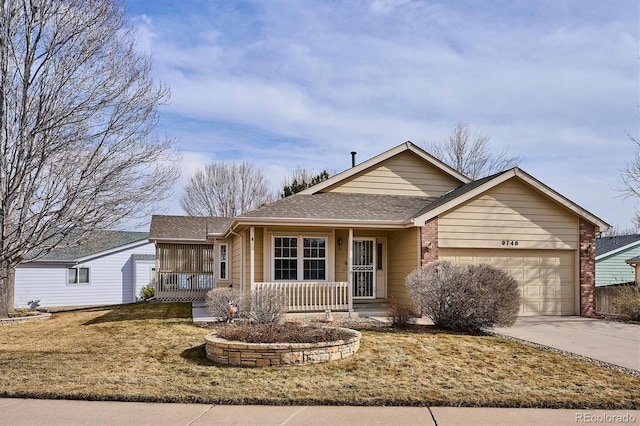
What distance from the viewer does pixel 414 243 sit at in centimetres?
1402

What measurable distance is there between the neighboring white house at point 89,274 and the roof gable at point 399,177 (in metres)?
14.5

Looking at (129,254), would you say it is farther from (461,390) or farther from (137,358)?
(461,390)

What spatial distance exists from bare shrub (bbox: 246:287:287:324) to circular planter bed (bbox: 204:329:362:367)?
266 cm

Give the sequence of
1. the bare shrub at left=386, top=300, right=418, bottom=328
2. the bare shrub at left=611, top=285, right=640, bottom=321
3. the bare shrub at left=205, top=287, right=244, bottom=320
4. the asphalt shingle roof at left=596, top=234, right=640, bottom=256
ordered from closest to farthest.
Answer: the bare shrub at left=386, top=300, right=418, bottom=328, the bare shrub at left=205, top=287, right=244, bottom=320, the bare shrub at left=611, top=285, right=640, bottom=321, the asphalt shingle roof at left=596, top=234, right=640, bottom=256

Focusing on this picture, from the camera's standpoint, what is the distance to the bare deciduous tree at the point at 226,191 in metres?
38.7

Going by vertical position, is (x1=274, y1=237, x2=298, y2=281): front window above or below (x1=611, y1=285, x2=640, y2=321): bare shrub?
above

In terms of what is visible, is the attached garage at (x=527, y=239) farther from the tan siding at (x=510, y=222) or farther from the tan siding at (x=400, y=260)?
the tan siding at (x=400, y=260)

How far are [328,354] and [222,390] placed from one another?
2.01 metres

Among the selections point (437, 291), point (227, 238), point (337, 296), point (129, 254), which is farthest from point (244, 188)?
point (437, 291)

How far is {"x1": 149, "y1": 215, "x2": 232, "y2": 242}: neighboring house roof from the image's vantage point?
68.3 feet

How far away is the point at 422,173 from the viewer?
17391 mm

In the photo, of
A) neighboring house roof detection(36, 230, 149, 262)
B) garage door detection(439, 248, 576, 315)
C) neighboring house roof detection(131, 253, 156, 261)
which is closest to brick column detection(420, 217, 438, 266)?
garage door detection(439, 248, 576, 315)

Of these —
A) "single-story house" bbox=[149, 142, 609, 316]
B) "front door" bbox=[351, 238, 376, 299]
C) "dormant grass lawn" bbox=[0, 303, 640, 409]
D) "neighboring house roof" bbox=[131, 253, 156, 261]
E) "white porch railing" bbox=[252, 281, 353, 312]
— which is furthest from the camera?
"neighboring house roof" bbox=[131, 253, 156, 261]

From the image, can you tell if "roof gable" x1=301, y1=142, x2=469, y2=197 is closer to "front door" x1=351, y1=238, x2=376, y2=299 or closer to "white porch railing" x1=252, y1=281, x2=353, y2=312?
"front door" x1=351, y1=238, x2=376, y2=299
